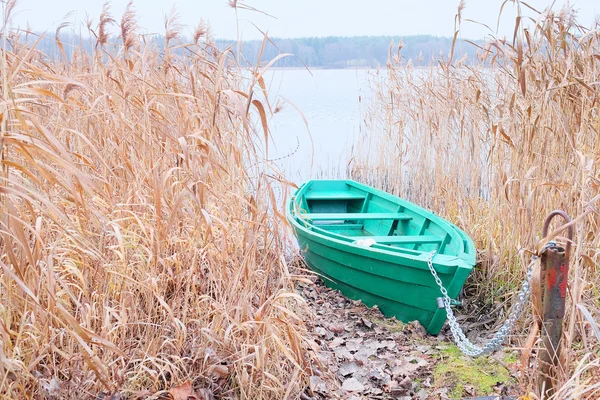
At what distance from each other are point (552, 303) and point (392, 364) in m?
1.45

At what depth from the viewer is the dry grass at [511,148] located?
302 cm

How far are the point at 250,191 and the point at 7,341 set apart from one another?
1.49m

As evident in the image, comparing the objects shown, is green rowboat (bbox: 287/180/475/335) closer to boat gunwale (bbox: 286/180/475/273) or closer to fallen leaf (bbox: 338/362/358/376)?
boat gunwale (bbox: 286/180/475/273)

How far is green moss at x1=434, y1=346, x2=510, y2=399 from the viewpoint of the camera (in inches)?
124

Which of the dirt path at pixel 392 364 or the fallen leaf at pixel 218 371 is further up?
the fallen leaf at pixel 218 371

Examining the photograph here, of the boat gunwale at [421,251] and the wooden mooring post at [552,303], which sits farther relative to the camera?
the boat gunwale at [421,251]

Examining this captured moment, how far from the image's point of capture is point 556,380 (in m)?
2.21

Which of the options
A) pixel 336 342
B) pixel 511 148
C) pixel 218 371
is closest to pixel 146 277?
pixel 218 371

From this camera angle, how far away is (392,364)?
3418 millimetres

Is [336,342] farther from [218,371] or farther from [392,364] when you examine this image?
[218,371]

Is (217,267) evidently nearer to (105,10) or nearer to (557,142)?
(105,10)

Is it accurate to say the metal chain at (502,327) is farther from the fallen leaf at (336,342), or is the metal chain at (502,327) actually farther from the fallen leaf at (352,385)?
the fallen leaf at (336,342)

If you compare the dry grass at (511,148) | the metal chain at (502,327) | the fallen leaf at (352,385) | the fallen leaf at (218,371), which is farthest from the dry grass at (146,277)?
the dry grass at (511,148)

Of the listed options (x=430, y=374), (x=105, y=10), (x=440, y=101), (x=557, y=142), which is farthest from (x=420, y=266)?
(x=440, y=101)
